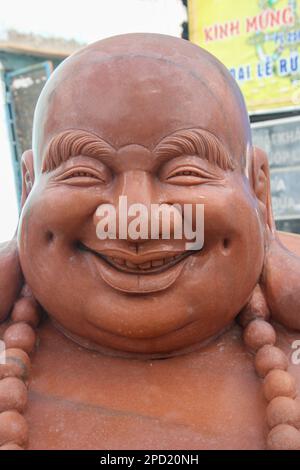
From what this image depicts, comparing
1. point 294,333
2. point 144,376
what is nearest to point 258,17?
point 294,333

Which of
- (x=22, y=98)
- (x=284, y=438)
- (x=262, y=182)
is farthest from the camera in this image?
(x=22, y=98)

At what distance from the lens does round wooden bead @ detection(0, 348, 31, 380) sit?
4.36ft

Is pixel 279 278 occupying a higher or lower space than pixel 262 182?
lower

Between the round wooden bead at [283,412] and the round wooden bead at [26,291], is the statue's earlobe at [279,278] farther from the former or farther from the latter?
the round wooden bead at [26,291]

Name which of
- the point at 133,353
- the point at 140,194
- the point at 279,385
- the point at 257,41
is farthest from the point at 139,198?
the point at 257,41

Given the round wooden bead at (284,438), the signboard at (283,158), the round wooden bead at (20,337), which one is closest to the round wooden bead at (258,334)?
the round wooden bead at (284,438)

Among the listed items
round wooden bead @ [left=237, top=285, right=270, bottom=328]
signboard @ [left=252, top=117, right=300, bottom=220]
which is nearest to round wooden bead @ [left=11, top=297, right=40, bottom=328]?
round wooden bead @ [left=237, top=285, right=270, bottom=328]

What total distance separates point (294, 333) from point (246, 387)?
0.27 meters

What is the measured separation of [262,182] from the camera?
5.23 ft

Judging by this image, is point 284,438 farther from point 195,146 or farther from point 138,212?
point 195,146

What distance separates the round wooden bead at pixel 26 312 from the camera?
4.93ft

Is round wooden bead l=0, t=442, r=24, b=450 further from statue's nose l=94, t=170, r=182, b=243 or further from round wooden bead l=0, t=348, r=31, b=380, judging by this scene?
statue's nose l=94, t=170, r=182, b=243

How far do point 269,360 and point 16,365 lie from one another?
0.65 m

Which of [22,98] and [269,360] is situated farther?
[22,98]
